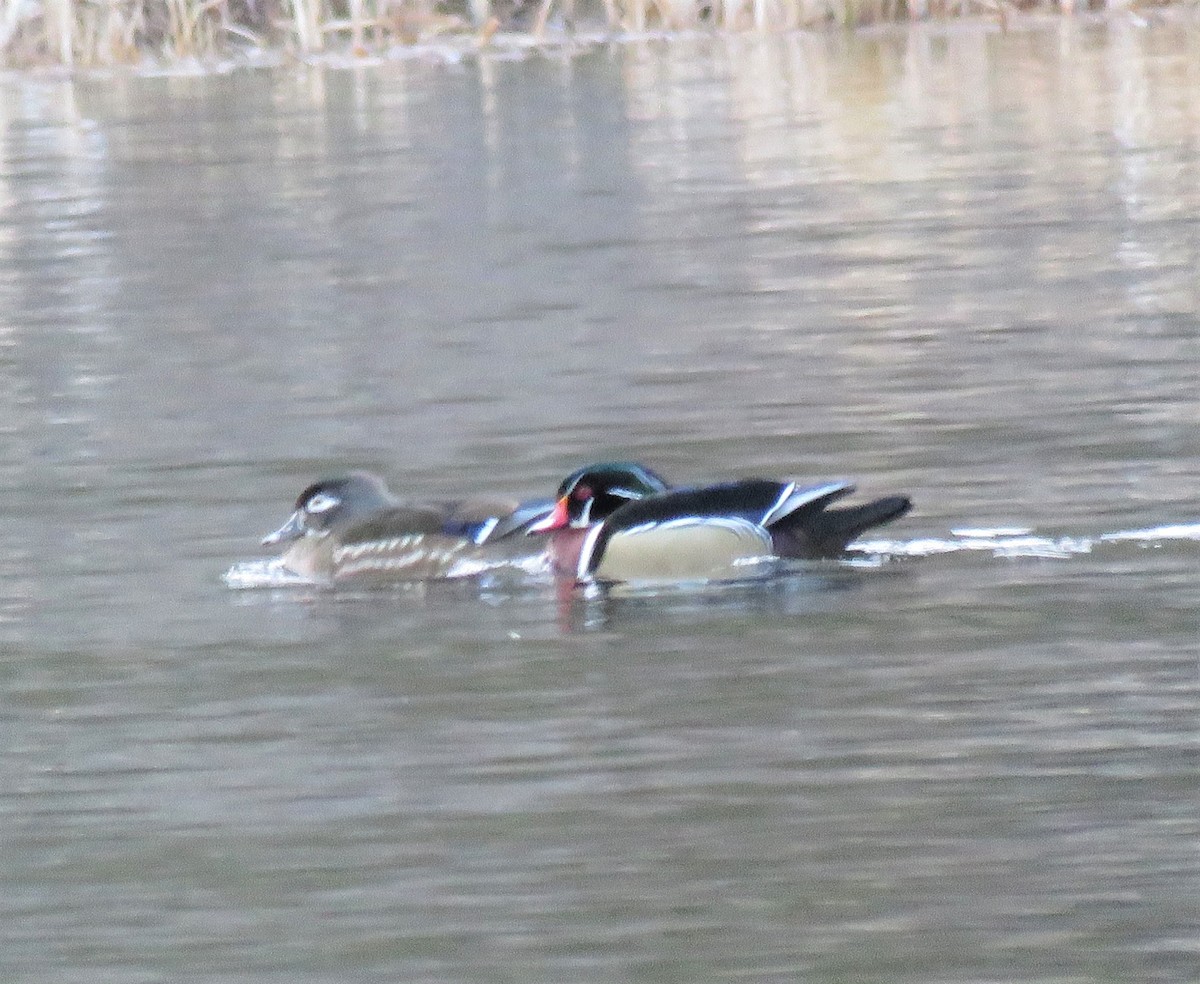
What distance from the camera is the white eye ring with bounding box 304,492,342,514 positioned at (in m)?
8.13

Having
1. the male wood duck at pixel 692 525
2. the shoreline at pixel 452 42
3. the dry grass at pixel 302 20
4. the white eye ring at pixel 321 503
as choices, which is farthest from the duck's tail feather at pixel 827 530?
the shoreline at pixel 452 42

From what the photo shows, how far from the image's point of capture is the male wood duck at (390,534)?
8.00m

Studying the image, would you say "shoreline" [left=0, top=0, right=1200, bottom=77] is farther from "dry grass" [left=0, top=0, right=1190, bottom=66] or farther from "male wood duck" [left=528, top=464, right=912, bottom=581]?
"male wood duck" [left=528, top=464, right=912, bottom=581]

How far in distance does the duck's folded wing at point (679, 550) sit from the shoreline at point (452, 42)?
60.8ft

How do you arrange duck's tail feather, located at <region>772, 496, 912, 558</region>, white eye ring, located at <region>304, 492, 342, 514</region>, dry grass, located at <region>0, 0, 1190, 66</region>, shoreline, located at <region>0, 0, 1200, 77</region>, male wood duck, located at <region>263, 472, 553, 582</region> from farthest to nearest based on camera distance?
shoreline, located at <region>0, 0, 1200, 77</region> < dry grass, located at <region>0, 0, 1190, 66</region> < white eye ring, located at <region>304, 492, 342, 514</region> < male wood duck, located at <region>263, 472, 553, 582</region> < duck's tail feather, located at <region>772, 496, 912, 558</region>

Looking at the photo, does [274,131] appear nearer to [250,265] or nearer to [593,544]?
[250,265]

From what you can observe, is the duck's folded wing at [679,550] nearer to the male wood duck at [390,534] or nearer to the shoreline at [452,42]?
the male wood duck at [390,534]

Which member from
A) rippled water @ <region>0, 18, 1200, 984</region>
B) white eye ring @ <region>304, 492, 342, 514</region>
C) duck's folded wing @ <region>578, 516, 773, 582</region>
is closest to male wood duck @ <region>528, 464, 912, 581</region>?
duck's folded wing @ <region>578, 516, 773, 582</region>

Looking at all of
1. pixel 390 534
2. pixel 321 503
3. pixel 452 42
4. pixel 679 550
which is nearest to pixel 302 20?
pixel 452 42

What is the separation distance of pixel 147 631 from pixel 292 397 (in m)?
3.54

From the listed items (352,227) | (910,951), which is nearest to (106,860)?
(910,951)

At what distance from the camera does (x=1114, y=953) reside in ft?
15.4

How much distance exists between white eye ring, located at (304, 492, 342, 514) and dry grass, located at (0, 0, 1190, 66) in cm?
1757

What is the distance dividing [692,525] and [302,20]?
1899 cm
